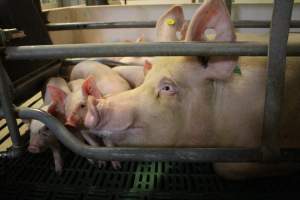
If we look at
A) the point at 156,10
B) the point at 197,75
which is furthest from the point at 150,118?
the point at 156,10

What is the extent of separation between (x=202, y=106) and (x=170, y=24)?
487 millimetres

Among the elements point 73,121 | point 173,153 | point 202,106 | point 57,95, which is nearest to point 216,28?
point 202,106

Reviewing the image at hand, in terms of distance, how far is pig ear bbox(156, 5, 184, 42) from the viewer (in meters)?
1.46

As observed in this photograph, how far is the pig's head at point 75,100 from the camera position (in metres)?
1.34

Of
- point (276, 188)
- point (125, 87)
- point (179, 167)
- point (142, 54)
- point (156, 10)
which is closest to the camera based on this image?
point (142, 54)

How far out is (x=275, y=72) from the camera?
832 millimetres

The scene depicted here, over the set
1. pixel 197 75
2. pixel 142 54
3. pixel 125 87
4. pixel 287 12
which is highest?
pixel 287 12

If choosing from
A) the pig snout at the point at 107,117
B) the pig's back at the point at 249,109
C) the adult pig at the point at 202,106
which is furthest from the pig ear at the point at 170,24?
the pig snout at the point at 107,117

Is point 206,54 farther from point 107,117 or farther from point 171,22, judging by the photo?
point 171,22

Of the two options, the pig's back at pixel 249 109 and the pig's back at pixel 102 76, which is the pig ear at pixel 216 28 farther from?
the pig's back at pixel 102 76

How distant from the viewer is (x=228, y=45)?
827mm

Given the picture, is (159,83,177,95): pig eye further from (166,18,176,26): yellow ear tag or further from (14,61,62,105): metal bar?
(14,61,62,105): metal bar

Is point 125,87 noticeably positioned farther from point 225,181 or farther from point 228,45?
point 228,45

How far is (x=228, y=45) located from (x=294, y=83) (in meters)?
0.64
